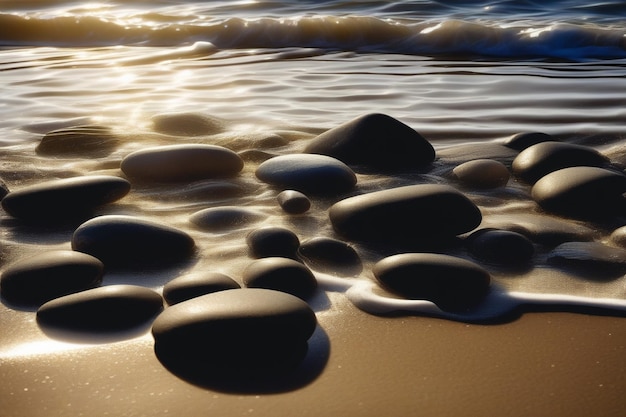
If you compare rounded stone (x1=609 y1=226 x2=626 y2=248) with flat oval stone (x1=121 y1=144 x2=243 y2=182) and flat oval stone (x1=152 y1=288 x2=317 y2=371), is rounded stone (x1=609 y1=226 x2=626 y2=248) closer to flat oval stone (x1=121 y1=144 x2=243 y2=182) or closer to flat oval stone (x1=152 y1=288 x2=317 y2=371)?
flat oval stone (x1=152 y1=288 x2=317 y2=371)

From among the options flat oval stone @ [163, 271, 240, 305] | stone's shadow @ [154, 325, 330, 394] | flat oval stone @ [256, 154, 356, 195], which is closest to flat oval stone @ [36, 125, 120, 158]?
flat oval stone @ [256, 154, 356, 195]

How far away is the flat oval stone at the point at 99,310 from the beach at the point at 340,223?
0.04ft

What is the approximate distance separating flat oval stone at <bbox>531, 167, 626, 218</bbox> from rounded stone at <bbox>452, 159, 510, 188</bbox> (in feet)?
0.72

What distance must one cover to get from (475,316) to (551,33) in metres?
4.58

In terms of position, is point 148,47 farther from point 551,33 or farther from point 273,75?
point 551,33

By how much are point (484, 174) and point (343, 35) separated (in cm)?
419

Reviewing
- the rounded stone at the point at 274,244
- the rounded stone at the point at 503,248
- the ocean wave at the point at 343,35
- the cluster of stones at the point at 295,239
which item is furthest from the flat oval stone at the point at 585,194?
the ocean wave at the point at 343,35

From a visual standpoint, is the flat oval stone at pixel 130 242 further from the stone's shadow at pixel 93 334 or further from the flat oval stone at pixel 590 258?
the flat oval stone at pixel 590 258

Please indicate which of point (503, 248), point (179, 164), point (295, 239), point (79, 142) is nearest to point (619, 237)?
point (503, 248)

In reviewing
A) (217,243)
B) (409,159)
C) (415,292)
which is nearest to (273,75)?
(409,159)

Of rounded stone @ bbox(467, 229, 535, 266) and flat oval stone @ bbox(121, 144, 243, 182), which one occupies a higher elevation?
flat oval stone @ bbox(121, 144, 243, 182)

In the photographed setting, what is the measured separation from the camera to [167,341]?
133 cm

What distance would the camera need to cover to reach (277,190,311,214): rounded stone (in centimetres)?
206

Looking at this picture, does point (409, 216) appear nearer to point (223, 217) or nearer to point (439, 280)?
point (439, 280)
